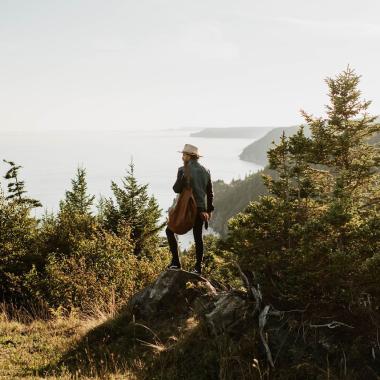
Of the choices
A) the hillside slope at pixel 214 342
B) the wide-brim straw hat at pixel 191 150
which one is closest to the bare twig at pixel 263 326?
the hillside slope at pixel 214 342

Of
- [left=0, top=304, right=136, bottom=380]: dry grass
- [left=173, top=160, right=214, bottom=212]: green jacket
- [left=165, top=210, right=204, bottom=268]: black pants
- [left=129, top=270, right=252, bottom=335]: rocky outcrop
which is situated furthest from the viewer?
[left=165, top=210, right=204, bottom=268]: black pants

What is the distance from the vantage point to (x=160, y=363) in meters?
5.69

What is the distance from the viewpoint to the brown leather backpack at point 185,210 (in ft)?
25.0

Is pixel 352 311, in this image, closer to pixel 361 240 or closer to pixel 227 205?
pixel 361 240

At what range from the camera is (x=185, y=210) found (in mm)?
7656

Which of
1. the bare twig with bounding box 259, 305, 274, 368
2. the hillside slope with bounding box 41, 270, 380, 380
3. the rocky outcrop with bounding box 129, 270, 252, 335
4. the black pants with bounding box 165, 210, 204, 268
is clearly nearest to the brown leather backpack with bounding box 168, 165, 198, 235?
the black pants with bounding box 165, 210, 204, 268

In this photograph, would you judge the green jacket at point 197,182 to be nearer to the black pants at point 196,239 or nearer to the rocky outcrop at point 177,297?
the black pants at point 196,239

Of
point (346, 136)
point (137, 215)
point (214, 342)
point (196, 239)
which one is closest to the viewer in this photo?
point (214, 342)

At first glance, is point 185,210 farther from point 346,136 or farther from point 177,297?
point 346,136

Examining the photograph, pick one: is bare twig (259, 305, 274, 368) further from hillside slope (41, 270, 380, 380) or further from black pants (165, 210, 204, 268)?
black pants (165, 210, 204, 268)

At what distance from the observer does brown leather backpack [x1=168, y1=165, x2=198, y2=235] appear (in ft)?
25.0

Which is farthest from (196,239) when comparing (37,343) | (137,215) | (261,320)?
(137,215)

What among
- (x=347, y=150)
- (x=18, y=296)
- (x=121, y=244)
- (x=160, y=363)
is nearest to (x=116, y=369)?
(x=160, y=363)

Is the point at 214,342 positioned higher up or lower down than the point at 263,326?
lower down
